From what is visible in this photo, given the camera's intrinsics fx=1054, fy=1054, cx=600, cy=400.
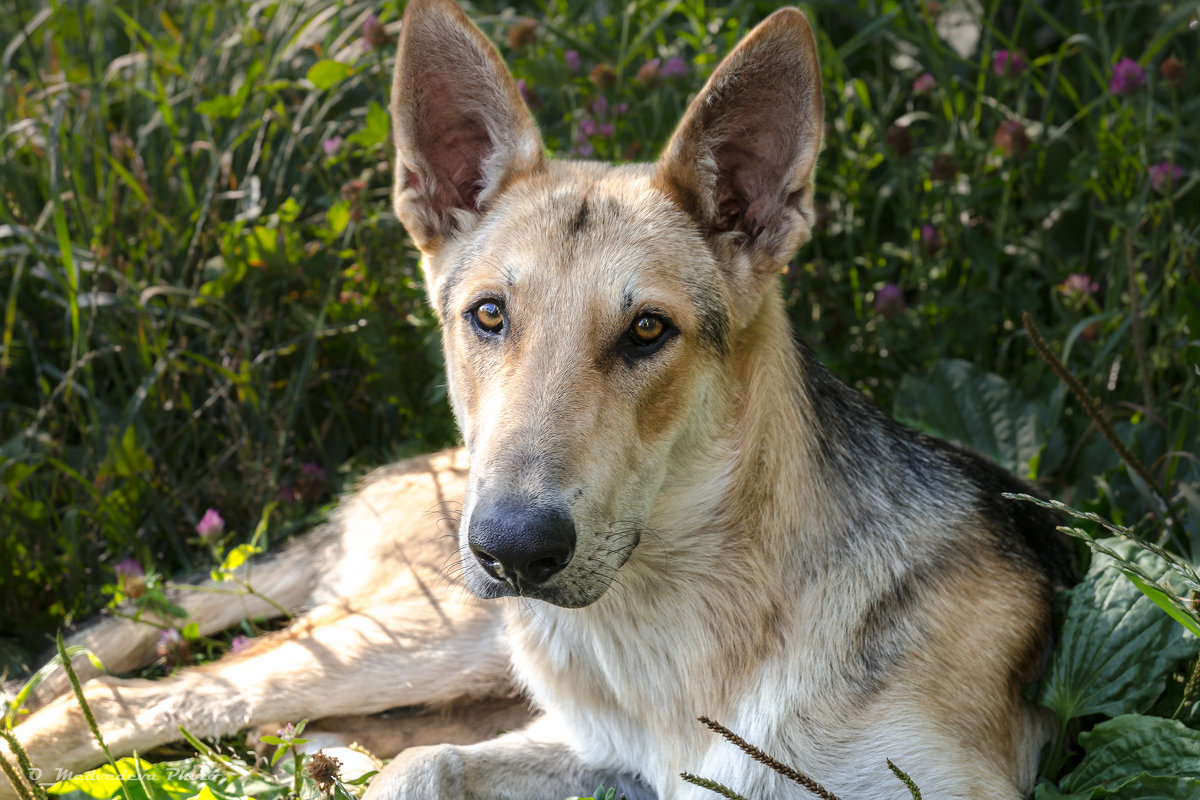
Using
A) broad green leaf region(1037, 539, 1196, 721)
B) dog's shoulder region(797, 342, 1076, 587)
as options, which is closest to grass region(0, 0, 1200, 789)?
dog's shoulder region(797, 342, 1076, 587)

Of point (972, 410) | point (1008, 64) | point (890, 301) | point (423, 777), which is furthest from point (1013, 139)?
point (423, 777)

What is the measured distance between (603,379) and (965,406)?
213cm

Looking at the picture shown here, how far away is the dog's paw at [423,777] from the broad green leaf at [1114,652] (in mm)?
1751

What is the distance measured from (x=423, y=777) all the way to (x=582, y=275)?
159 cm

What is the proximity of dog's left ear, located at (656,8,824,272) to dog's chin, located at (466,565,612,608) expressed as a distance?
3.56ft

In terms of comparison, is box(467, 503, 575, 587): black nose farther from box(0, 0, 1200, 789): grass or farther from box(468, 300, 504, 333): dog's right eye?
box(0, 0, 1200, 789): grass

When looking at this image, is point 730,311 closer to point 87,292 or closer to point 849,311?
point 849,311

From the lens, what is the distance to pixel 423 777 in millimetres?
3166

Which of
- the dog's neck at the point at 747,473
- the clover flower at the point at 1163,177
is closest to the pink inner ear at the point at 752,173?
the dog's neck at the point at 747,473

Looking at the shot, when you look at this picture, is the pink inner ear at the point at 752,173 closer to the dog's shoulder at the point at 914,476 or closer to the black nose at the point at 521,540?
the dog's shoulder at the point at 914,476

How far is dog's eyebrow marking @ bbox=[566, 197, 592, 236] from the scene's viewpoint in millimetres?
2904

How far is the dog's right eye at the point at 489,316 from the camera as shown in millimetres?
2850

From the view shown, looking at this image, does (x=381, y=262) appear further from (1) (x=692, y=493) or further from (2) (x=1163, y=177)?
(2) (x=1163, y=177)

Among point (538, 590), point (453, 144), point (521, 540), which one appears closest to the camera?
point (521, 540)
